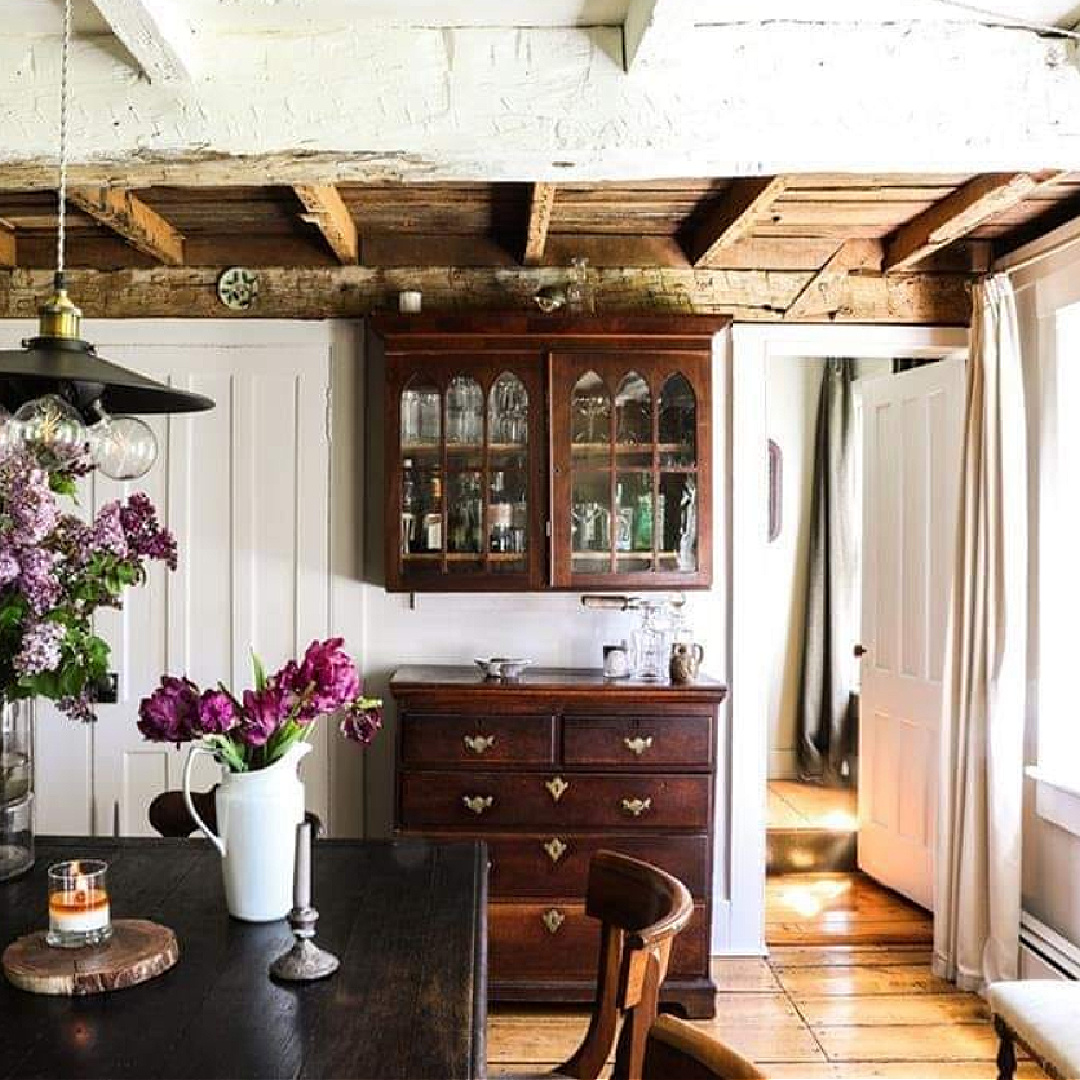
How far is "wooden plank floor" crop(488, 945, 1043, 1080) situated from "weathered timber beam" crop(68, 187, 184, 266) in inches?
98.7

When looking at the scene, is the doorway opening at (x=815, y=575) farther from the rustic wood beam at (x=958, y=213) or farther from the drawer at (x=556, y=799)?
the drawer at (x=556, y=799)

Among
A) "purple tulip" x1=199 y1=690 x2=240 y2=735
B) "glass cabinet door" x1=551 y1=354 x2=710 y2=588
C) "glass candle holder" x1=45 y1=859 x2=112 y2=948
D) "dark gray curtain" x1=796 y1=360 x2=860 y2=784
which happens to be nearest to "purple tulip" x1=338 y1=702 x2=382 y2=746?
"purple tulip" x1=199 y1=690 x2=240 y2=735

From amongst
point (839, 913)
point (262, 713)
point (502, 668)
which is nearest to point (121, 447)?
point (262, 713)

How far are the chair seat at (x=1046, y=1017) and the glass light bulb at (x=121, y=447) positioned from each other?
7.00ft

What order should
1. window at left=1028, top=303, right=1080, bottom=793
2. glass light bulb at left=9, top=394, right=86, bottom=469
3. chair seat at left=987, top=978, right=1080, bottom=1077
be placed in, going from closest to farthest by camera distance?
glass light bulb at left=9, top=394, right=86, bottom=469 → chair seat at left=987, top=978, right=1080, bottom=1077 → window at left=1028, top=303, right=1080, bottom=793

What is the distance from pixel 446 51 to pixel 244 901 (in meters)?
1.59

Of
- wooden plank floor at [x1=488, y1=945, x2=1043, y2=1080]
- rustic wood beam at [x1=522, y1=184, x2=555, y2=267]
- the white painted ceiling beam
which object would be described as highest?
rustic wood beam at [x1=522, y1=184, x2=555, y2=267]

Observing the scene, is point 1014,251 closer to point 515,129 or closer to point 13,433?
point 515,129

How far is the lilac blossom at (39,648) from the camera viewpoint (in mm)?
1703

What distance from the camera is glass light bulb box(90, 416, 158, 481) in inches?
81.6

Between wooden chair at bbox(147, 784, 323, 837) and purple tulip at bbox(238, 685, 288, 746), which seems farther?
wooden chair at bbox(147, 784, 323, 837)

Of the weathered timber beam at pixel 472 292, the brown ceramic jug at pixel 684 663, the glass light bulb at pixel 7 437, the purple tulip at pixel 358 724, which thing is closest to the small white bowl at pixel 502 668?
the brown ceramic jug at pixel 684 663

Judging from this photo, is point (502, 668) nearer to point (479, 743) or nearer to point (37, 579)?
point (479, 743)

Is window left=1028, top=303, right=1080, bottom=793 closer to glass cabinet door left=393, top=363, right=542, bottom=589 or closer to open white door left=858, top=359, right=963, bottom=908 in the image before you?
open white door left=858, top=359, right=963, bottom=908
